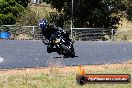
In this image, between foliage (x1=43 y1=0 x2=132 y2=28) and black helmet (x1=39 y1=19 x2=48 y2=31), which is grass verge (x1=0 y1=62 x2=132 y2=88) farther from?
foliage (x1=43 y1=0 x2=132 y2=28)

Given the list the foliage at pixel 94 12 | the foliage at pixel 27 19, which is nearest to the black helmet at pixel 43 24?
the foliage at pixel 94 12

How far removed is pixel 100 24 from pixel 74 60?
2761 cm

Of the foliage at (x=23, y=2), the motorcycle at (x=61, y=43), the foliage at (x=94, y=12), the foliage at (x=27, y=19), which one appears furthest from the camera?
the foliage at (x=23, y=2)

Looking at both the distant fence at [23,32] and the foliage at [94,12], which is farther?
the foliage at [94,12]

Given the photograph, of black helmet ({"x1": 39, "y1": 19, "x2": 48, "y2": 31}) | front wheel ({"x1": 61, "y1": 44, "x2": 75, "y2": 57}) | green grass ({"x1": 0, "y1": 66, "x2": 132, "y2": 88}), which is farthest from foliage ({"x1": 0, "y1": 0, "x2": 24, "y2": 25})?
green grass ({"x1": 0, "y1": 66, "x2": 132, "y2": 88})

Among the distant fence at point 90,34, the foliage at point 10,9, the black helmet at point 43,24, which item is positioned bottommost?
the distant fence at point 90,34

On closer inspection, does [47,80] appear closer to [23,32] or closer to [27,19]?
[23,32]

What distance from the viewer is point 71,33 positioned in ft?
131

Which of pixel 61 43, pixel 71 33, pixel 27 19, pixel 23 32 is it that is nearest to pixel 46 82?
pixel 61 43

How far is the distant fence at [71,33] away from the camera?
131ft

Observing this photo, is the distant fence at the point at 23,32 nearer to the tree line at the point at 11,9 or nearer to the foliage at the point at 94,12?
the tree line at the point at 11,9

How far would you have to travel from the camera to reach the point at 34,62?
763 inches

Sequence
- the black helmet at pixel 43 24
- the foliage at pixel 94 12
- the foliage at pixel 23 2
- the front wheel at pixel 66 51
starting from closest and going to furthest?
the black helmet at pixel 43 24 → the front wheel at pixel 66 51 → the foliage at pixel 94 12 → the foliage at pixel 23 2

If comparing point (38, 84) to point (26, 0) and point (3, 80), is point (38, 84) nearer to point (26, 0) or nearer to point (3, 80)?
point (3, 80)
